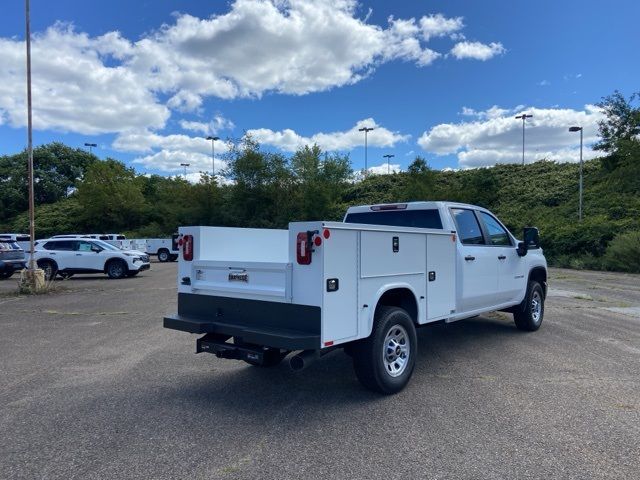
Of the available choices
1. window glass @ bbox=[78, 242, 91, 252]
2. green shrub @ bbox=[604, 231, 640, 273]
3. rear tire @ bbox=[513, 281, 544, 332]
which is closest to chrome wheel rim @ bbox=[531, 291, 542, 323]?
rear tire @ bbox=[513, 281, 544, 332]

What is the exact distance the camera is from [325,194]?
44281 millimetres

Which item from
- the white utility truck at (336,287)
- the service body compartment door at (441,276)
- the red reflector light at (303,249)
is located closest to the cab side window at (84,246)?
the white utility truck at (336,287)

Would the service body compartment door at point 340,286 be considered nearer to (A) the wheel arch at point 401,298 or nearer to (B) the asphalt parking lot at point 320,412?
(A) the wheel arch at point 401,298

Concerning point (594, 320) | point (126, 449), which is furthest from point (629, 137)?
point (126, 449)

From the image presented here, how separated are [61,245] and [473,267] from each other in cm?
1860

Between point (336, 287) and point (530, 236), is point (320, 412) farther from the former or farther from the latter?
point (530, 236)

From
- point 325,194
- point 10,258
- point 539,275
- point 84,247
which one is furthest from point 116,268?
point 325,194

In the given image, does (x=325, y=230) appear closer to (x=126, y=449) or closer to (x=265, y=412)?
(x=265, y=412)

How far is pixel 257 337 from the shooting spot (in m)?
4.46

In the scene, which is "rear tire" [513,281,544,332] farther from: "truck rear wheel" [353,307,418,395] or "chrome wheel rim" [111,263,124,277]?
"chrome wheel rim" [111,263,124,277]

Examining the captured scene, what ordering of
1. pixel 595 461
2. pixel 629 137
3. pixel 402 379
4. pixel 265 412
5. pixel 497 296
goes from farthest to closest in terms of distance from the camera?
pixel 629 137, pixel 497 296, pixel 402 379, pixel 265 412, pixel 595 461

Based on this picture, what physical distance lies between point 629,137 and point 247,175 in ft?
96.2

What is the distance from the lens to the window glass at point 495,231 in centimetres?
741

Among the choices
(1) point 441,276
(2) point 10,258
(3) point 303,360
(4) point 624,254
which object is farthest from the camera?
(4) point 624,254
